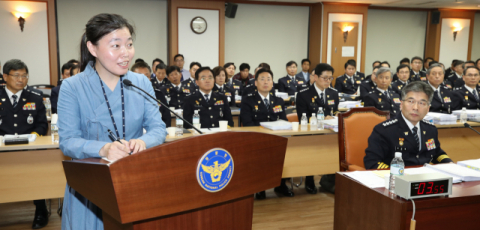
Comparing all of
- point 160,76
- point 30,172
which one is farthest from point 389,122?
point 160,76

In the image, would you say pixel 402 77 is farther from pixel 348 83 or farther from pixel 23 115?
pixel 23 115

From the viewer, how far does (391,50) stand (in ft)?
37.0

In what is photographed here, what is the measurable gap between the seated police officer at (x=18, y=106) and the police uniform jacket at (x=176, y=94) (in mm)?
2808

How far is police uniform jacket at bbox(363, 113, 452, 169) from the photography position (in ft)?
7.75

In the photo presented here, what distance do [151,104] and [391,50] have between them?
11277 mm

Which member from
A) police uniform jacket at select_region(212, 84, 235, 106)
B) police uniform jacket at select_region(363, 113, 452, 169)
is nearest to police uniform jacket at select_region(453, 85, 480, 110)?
police uniform jacket at select_region(363, 113, 452, 169)

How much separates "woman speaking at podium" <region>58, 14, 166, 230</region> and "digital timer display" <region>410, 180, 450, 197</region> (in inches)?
41.6

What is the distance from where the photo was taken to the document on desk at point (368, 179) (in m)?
1.77

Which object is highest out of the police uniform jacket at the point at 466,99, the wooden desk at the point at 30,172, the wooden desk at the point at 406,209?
the police uniform jacket at the point at 466,99

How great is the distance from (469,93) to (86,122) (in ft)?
17.8

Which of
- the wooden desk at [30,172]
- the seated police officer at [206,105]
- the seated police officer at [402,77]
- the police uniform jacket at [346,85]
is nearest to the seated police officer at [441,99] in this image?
the seated police officer at [402,77]

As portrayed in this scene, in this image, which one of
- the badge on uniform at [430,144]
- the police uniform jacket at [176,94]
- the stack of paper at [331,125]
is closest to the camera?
the badge on uniform at [430,144]

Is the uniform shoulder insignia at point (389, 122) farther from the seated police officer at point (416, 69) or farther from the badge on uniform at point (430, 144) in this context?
the seated police officer at point (416, 69)

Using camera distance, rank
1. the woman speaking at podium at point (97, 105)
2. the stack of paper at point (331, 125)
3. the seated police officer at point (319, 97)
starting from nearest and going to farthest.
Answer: the woman speaking at podium at point (97, 105), the stack of paper at point (331, 125), the seated police officer at point (319, 97)
